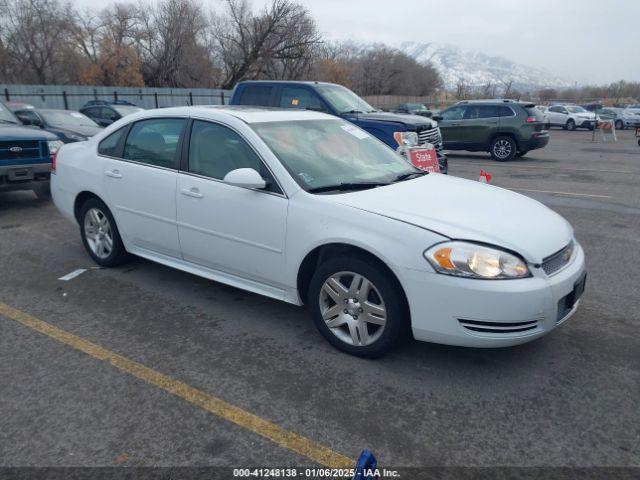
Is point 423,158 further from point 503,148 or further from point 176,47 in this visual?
point 176,47

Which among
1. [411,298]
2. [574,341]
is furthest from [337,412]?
[574,341]

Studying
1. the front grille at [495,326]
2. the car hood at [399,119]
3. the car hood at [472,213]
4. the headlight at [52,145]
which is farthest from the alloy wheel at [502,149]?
the front grille at [495,326]

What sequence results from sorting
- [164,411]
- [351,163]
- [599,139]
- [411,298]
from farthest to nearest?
[599,139]
[351,163]
[411,298]
[164,411]

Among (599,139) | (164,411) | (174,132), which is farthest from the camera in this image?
(599,139)

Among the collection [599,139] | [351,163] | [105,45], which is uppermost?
[105,45]

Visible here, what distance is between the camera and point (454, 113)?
16188 millimetres

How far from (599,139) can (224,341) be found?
26.1m

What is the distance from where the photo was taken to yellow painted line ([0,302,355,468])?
2.62 meters

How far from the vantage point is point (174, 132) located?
4496 mm

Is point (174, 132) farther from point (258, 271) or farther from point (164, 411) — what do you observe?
point (164, 411)

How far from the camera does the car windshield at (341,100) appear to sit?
9.66 metres

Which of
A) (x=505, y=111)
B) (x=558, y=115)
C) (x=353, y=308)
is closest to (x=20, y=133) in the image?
(x=353, y=308)

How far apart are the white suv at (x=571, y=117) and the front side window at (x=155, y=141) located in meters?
31.7

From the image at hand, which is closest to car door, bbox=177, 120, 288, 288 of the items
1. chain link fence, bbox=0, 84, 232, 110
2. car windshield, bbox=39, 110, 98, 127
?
car windshield, bbox=39, 110, 98, 127
